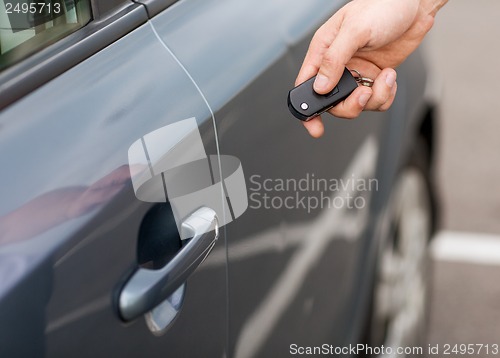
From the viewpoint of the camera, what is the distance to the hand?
1714 millimetres

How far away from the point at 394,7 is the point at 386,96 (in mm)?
204

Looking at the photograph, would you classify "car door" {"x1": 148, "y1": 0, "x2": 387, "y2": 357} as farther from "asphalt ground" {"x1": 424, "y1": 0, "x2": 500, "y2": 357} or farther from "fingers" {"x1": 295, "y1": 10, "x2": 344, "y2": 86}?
"asphalt ground" {"x1": 424, "y1": 0, "x2": 500, "y2": 357}

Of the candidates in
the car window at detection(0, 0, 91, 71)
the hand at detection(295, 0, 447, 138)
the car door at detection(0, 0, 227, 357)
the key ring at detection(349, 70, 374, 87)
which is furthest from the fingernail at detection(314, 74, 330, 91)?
the car window at detection(0, 0, 91, 71)

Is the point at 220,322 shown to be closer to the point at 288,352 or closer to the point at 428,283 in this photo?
the point at 288,352

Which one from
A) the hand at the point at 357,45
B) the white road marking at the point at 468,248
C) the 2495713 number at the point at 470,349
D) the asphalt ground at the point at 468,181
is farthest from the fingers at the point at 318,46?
the white road marking at the point at 468,248

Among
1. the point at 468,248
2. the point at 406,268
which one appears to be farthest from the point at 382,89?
the point at 468,248

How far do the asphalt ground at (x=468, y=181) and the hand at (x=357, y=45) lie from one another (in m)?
1.34

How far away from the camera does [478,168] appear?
16.3 ft

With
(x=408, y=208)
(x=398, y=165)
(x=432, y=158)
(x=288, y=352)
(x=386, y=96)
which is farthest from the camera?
(x=432, y=158)

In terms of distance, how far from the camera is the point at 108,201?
52.2 inches

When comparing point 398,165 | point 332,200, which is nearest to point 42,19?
point 332,200

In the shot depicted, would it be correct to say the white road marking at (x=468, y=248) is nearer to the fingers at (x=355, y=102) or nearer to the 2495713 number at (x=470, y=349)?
the 2495713 number at (x=470, y=349)

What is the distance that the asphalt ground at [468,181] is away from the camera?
12.1 feet

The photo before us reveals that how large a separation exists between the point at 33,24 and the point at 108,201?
0.39 m
